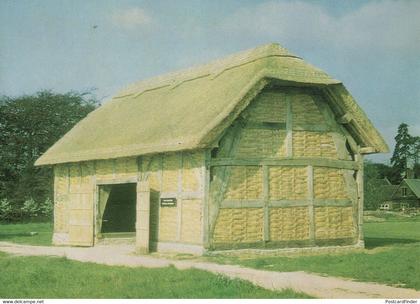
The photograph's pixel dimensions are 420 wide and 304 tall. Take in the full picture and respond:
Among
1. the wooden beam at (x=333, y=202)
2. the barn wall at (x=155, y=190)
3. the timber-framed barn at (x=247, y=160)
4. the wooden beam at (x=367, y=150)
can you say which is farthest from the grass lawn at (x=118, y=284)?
the wooden beam at (x=367, y=150)

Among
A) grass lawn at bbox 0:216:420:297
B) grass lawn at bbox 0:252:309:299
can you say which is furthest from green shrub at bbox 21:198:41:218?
grass lawn at bbox 0:252:309:299

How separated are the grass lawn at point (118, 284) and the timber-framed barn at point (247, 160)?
→ 4392 mm

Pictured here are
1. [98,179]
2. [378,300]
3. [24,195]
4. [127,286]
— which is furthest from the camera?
[24,195]

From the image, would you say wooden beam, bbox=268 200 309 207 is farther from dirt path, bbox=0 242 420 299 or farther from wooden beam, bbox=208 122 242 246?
dirt path, bbox=0 242 420 299

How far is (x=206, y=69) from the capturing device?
22.3m

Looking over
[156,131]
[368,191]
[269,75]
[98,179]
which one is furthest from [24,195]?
[368,191]

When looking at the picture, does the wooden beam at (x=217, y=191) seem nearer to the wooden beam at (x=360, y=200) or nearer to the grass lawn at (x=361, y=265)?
the grass lawn at (x=361, y=265)

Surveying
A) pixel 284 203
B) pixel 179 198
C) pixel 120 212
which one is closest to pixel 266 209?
pixel 284 203

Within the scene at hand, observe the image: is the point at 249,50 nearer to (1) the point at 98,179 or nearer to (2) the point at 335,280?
(1) the point at 98,179

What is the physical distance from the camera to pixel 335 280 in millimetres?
12125

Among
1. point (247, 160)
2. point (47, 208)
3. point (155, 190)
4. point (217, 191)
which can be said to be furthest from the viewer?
point (47, 208)

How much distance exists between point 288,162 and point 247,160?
1399 millimetres

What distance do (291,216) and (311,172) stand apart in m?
1.50

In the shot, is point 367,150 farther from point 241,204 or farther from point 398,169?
point 398,169
